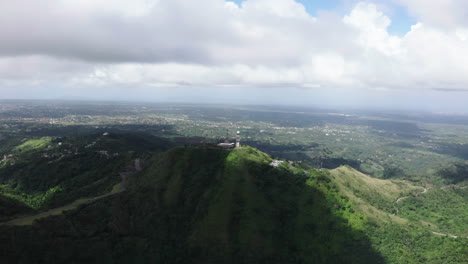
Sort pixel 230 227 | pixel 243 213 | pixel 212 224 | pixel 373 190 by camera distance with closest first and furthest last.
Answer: pixel 230 227, pixel 212 224, pixel 243 213, pixel 373 190

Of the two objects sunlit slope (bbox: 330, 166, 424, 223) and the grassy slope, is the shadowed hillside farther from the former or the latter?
sunlit slope (bbox: 330, 166, 424, 223)

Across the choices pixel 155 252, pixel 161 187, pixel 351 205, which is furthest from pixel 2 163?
pixel 351 205

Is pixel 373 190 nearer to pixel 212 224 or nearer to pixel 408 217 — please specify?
pixel 408 217

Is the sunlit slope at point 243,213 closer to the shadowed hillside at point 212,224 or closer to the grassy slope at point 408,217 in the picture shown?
the shadowed hillside at point 212,224

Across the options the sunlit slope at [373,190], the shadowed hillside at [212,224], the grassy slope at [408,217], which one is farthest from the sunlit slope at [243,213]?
the sunlit slope at [373,190]

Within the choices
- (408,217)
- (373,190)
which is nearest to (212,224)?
(408,217)

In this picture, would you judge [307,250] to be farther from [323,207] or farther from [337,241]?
[323,207]

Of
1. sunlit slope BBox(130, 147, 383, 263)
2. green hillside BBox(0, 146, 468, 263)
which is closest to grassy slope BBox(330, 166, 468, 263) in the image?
green hillside BBox(0, 146, 468, 263)
